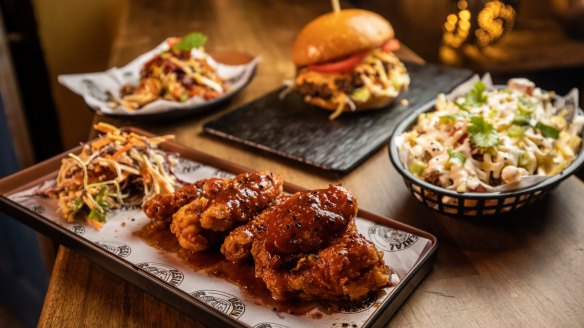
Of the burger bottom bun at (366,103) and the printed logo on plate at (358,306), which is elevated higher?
the printed logo on plate at (358,306)

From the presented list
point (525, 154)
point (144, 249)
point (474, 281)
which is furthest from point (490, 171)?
point (144, 249)

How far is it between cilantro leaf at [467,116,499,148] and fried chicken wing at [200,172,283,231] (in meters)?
0.72

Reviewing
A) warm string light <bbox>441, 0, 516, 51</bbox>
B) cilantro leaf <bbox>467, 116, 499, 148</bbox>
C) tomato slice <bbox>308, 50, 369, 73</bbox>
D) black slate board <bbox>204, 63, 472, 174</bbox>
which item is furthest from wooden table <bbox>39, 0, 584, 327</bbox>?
warm string light <bbox>441, 0, 516, 51</bbox>

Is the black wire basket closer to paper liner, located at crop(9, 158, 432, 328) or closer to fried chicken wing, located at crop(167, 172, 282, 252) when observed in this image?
paper liner, located at crop(9, 158, 432, 328)

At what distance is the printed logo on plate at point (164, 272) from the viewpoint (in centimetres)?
163

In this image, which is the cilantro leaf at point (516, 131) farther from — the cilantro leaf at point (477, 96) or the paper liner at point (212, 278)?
the paper liner at point (212, 278)

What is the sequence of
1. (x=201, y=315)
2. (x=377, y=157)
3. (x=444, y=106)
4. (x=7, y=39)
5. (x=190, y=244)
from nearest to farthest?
(x=201, y=315)
(x=190, y=244)
(x=444, y=106)
(x=377, y=157)
(x=7, y=39)

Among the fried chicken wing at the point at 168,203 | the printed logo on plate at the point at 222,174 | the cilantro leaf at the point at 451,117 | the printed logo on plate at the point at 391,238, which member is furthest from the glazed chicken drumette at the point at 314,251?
the cilantro leaf at the point at 451,117

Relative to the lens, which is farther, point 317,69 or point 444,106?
point 317,69

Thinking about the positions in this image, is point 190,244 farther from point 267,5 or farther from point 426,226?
point 267,5

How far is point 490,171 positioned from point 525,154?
5.7 inches

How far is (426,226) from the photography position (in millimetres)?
1982

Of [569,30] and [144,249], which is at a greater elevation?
[144,249]

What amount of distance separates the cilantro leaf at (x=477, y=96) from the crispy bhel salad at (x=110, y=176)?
1.27 m
